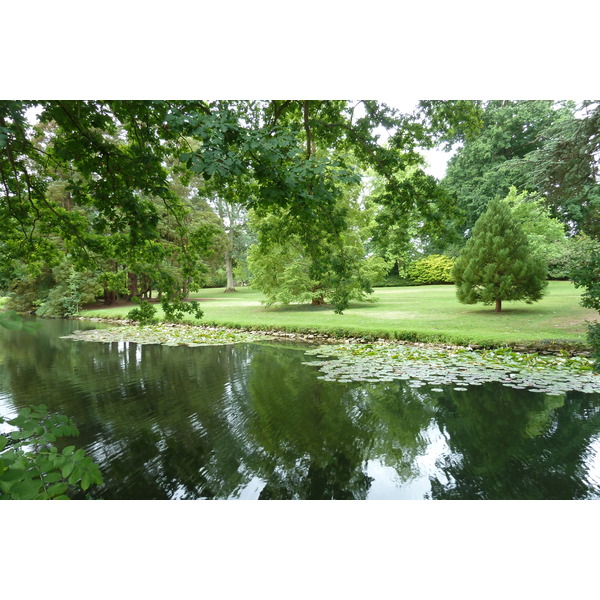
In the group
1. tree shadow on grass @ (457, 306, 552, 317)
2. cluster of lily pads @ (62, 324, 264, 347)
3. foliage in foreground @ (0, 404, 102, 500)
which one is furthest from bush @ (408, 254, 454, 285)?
foliage in foreground @ (0, 404, 102, 500)

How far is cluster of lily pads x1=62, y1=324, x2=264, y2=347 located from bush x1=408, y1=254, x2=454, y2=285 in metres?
13.7

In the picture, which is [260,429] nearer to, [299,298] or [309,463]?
[309,463]

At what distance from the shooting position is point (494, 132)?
9.41 metres

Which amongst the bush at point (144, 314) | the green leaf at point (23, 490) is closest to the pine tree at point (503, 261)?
the bush at point (144, 314)

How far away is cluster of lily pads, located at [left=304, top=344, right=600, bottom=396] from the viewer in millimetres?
4535

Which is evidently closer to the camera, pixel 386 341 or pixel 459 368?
pixel 459 368

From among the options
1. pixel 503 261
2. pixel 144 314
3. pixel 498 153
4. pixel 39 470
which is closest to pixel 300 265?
pixel 503 261

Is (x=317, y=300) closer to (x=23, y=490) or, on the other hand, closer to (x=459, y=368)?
(x=459, y=368)

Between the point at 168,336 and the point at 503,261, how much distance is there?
865 centimetres

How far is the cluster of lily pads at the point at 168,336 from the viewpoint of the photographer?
8.41 meters

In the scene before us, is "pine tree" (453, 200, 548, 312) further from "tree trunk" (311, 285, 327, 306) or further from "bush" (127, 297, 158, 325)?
"bush" (127, 297, 158, 325)

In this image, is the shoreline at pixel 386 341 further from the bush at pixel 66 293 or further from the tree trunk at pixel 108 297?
the tree trunk at pixel 108 297

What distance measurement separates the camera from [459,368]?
5332mm
